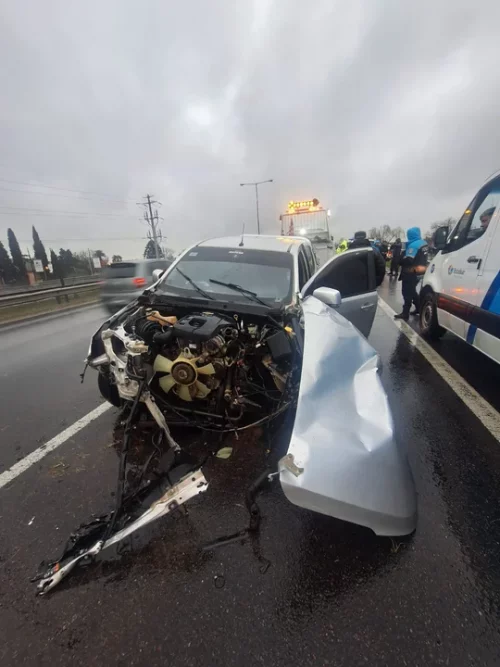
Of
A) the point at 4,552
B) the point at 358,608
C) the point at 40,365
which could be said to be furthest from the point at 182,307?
the point at 40,365

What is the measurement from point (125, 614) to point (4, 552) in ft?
3.06

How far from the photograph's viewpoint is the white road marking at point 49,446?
269 centimetres

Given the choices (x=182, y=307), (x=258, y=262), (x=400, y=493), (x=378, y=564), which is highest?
(x=258, y=262)

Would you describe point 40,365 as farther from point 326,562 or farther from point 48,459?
point 326,562

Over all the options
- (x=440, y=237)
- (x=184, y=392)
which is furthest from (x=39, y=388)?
→ (x=440, y=237)

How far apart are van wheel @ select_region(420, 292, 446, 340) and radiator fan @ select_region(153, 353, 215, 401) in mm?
4567

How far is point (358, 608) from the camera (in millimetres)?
1634

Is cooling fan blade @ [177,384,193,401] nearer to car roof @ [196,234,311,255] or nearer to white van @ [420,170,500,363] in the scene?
car roof @ [196,234,311,255]

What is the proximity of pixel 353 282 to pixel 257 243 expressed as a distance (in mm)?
1375

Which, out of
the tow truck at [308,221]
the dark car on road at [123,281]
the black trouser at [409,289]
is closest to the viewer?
the black trouser at [409,289]

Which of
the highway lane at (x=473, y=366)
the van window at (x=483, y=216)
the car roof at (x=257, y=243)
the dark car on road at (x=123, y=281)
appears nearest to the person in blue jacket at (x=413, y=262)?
the highway lane at (x=473, y=366)

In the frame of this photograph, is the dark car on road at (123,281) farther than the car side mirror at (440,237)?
Yes

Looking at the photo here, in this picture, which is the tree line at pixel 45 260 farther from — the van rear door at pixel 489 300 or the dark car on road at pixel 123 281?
the van rear door at pixel 489 300

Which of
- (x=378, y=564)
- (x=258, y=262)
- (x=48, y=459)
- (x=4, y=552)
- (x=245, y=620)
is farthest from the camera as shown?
(x=258, y=262)
